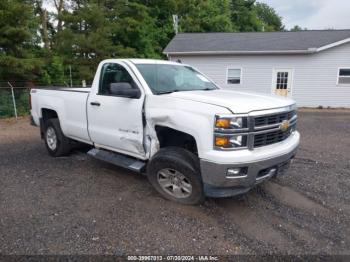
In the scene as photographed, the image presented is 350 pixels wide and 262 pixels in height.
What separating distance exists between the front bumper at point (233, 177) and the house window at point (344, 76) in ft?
50.3

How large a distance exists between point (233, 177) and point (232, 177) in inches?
0.4

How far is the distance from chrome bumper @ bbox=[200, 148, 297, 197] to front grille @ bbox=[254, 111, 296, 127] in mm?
434

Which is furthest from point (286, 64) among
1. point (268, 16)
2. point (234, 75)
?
point (268, 16)

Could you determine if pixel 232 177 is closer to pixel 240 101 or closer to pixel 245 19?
pixel 240 101

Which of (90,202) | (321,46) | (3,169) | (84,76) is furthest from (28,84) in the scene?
(321,46)

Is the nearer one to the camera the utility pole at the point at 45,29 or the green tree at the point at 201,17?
the utility pole at the point at 45,29

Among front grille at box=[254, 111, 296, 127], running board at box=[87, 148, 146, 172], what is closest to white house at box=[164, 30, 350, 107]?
running board at box=[87, 148, 146, 172]

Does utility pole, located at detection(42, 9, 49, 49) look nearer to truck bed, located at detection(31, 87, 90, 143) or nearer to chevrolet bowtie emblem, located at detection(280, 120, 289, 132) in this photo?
truck bed, located at detection(31, 87, 90, 143)

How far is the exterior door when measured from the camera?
1677 centimetres

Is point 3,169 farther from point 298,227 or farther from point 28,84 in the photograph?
point 28,84

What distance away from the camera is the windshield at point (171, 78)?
4242mm

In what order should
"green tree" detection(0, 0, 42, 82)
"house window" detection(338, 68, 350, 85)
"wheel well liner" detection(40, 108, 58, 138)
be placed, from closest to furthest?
1. "wheel well liner" detection(40, 108, 58, 138)
2. "green tree" detection(0, 0, 42, 82)
3. "house window" detection(338, 68, 350, 85)

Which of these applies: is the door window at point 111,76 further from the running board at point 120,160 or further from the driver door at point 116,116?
the running board at point 120,160

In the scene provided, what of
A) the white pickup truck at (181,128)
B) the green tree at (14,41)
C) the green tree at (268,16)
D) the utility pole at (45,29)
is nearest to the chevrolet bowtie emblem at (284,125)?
the white pickup truck at (181,128)
